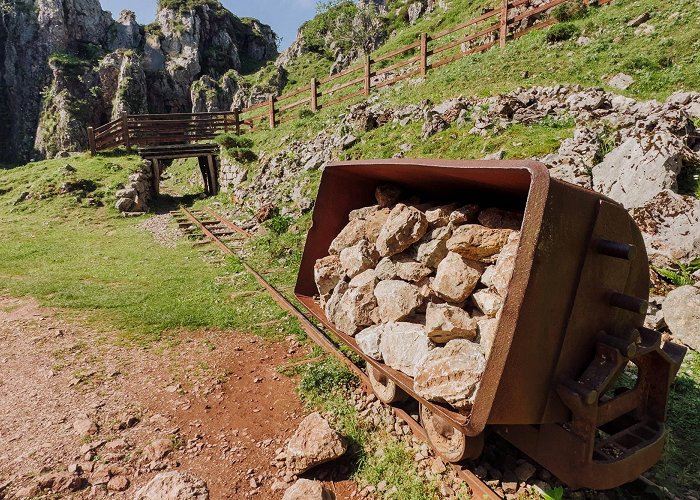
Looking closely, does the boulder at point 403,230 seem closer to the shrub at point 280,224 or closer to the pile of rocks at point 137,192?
the shrub at point 280,224

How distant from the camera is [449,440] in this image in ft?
10.7

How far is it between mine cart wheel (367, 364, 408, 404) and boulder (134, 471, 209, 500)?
5.88 feet

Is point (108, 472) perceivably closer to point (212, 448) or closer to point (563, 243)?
point (212, 448)

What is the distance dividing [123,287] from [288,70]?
5210 cm

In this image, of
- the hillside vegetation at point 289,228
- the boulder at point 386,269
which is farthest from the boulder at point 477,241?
the hillside vegetation at point 289,228

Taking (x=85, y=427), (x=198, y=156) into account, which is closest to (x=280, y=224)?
(x=85, y=427)

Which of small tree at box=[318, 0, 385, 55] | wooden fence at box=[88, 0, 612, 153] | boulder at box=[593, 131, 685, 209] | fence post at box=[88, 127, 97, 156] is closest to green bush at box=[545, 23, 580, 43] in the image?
wooden fence at box=[88, 0, 612, 153]

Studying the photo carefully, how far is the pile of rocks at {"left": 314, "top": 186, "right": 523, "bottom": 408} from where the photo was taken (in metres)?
2.82

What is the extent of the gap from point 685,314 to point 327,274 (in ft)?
13.6

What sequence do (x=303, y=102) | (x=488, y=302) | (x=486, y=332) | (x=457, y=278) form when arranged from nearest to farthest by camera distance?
(x=486, y=332) → (x=488, y=302) → (x=457, y=278) → (x=303, y=102)

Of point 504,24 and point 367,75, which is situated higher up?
point 504,24

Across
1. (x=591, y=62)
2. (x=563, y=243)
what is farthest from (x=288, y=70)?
(x=563, y=243)

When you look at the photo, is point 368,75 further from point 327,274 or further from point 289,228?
point 327,274

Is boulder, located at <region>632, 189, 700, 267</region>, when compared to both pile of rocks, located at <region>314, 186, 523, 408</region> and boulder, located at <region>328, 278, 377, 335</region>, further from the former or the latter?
boulder, located at <region>328, 278, 377, 335</region>
